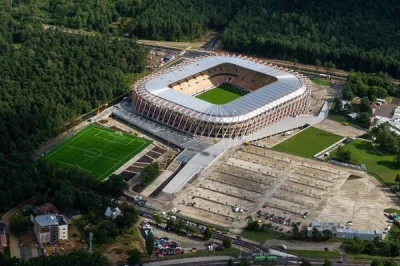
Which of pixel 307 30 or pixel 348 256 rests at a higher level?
pixel 307 30

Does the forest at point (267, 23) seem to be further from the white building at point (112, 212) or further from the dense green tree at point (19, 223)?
the dense green tree at point (19, 223)

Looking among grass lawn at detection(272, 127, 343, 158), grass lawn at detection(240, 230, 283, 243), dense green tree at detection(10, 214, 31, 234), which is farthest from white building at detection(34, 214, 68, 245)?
grass lawn at detection(272, 127, 343, 158)

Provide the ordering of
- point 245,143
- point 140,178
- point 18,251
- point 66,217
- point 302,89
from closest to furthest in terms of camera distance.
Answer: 1. point 18,251
2. point 66,217
3. point 140,178
4. point 245,143
5. point 302,89

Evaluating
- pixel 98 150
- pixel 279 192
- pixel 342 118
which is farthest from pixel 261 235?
pixel 342 118

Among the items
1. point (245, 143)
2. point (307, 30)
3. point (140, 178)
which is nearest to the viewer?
point (140, 178)

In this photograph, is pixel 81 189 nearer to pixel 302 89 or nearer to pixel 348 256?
pixel 348 256

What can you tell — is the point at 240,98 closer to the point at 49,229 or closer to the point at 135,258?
the point at 135,258

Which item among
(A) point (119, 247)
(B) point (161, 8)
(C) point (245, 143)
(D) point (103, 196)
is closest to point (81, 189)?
(D) point (103, 196)
